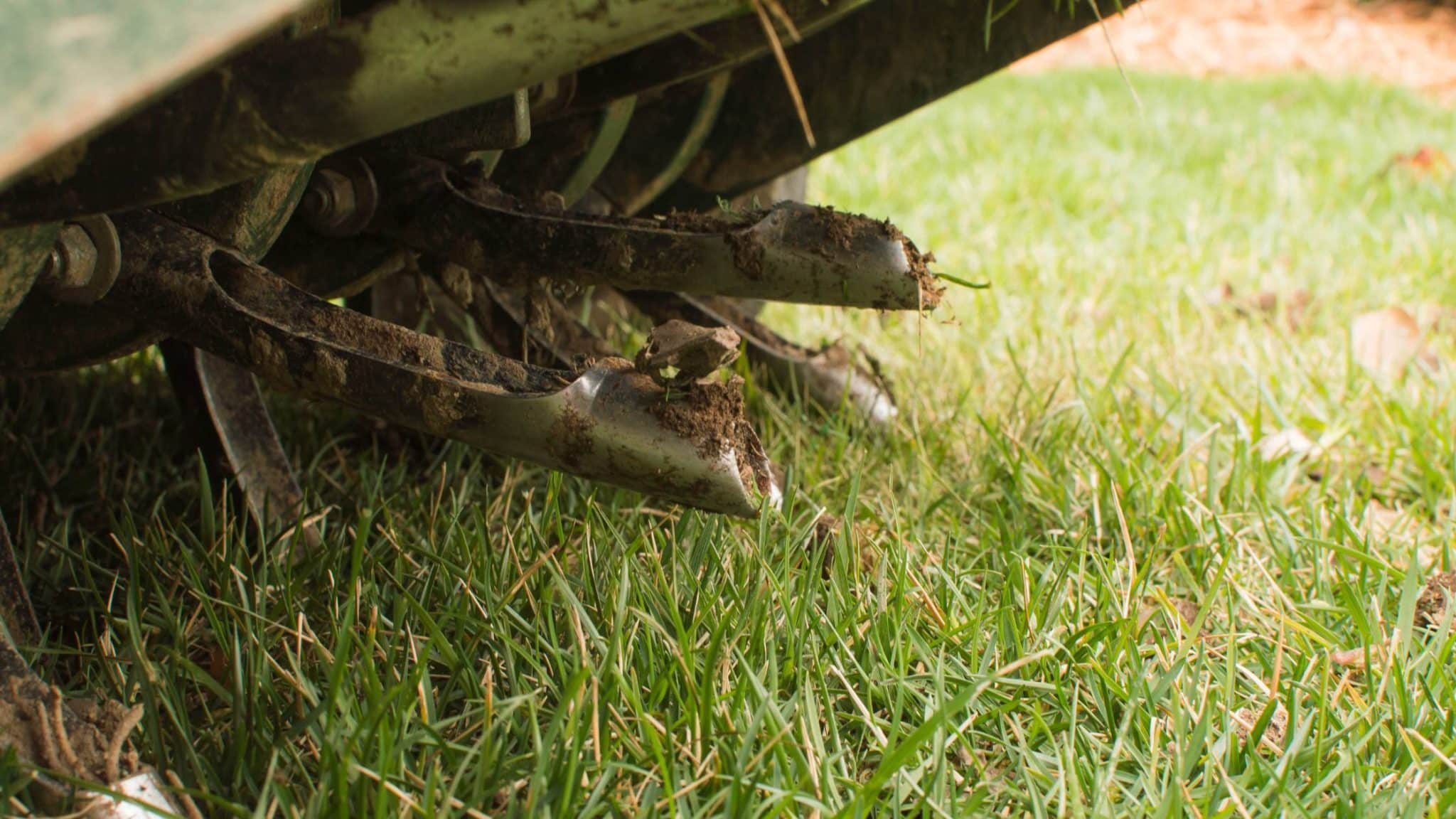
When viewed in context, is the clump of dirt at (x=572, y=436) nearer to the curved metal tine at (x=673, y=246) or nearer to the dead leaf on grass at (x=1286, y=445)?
the curved metal tine at (x=673, y=246)

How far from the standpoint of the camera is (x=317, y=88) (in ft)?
2.62

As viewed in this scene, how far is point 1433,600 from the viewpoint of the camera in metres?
1.42

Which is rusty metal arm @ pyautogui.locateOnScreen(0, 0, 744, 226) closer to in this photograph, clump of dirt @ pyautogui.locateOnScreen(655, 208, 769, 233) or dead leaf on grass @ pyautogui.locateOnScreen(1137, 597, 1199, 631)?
clump of dirt @ pyautogui.locateOnScreen(655, 208, 769, 233)

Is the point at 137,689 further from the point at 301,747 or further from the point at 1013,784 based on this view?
the point at 1013,784

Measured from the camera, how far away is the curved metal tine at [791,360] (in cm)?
196

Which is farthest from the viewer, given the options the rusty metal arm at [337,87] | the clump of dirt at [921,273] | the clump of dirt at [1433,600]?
the clump of dirt at [1433,600]

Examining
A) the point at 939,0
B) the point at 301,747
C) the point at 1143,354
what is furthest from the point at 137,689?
the point at 1143,354

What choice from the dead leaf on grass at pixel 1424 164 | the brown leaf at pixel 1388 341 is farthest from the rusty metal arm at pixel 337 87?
the dead leaf on grass at pixel 1424 164

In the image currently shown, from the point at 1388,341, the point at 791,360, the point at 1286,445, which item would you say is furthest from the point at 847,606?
the point at 1388,341

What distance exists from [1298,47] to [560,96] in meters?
7.13

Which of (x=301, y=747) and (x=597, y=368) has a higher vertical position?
(x=597, y=368)

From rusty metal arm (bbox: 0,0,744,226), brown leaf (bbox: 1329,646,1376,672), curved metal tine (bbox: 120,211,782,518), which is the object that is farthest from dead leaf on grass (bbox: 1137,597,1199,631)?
rusty metal arm (bbox: 0,0,744,226)

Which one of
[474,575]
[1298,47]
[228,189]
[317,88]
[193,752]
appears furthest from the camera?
[1298,47]

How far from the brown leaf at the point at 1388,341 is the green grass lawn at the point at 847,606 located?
4cm
